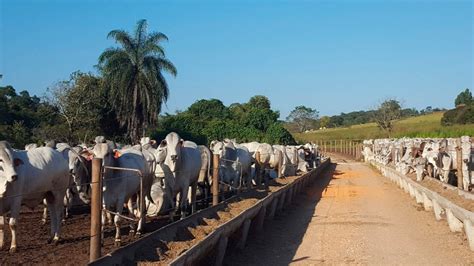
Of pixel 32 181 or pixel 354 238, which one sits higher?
pixel 32 181

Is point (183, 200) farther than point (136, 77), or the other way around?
point (136, 77)

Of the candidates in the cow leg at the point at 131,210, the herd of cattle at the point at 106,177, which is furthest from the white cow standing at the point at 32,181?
the cow leg at the point at 131,210

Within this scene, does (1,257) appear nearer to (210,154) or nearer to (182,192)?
(182,192)

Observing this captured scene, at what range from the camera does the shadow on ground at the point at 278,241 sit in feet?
37.5

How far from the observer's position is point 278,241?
13469mm

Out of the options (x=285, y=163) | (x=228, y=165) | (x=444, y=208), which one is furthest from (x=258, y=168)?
(x=444, y=208)

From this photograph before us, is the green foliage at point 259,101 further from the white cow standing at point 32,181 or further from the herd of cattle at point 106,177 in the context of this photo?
the white cow standing at point 32,181

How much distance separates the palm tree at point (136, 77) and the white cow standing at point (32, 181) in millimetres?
26675

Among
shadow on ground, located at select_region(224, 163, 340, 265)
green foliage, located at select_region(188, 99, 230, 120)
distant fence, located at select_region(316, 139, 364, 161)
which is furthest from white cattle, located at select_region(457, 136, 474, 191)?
green foliage, located at select_region(188, 99, 230, 120)

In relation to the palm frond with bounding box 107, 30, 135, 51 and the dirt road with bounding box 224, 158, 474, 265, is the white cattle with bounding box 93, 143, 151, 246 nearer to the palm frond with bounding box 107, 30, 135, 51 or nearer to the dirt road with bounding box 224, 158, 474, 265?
the dirt road with bounding box 224, 158, 474, 265

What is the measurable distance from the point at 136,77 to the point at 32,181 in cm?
2855

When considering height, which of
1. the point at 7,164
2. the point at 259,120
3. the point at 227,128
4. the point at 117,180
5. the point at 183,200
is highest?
the point at 259,120

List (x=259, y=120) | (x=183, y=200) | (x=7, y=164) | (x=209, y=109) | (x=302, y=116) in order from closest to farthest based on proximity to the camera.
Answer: (x=7, y=164) < (x=183, y=200) < (x=259, y=120) < (x=209, y=109) < (x=302, y=116)

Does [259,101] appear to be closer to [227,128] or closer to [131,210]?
[227,128]
